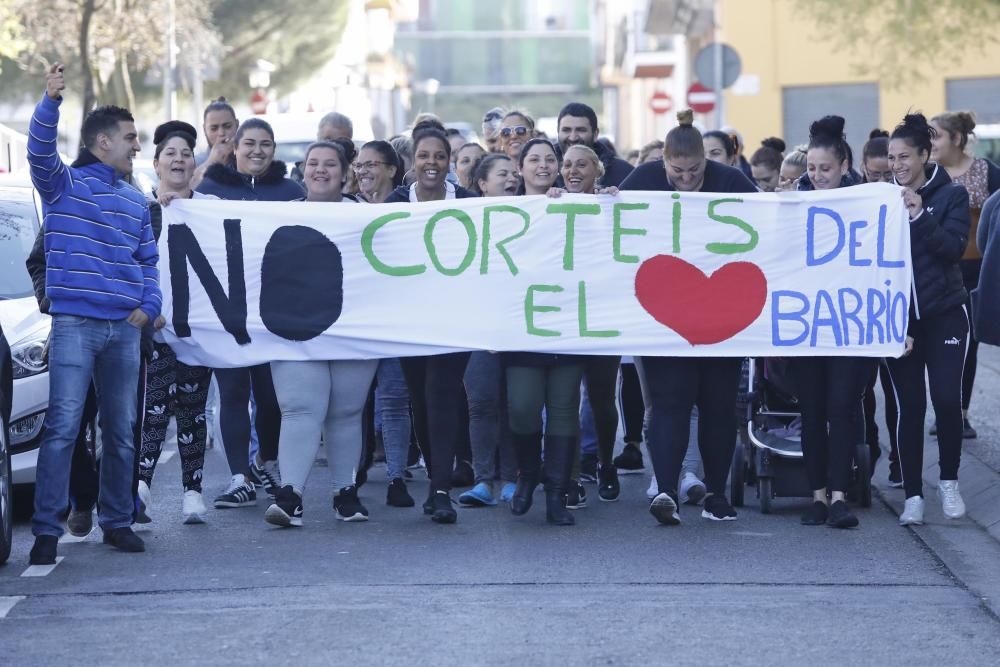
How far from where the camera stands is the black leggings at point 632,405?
10648 mm

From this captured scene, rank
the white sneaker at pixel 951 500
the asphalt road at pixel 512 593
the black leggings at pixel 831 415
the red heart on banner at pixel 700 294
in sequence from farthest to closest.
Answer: the red heart on banner at pixel 700 294 → the white sneaker at pixel 951 500 → the black leggings at pixel 831 415 → the asphalt road at pixel 512 593

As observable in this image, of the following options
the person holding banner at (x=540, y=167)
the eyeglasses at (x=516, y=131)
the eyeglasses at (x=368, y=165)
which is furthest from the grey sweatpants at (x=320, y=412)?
the eyeglasses at (x=516, y=131)

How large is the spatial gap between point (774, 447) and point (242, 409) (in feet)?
8.52

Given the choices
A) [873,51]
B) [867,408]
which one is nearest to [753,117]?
[873,51]

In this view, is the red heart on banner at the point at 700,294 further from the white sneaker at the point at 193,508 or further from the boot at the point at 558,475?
the white sneaker at the point at 193,508

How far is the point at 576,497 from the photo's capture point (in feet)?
29.6

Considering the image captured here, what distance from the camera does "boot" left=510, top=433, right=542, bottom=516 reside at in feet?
28.2

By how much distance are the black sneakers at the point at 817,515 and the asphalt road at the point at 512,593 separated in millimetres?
75

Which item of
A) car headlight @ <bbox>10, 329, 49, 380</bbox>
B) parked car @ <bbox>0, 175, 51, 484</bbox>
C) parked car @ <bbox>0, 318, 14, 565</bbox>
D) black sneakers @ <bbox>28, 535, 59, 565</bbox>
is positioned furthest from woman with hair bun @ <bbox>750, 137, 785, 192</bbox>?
black sneakers @ <bbox>28, 535, 59, 565</bbox>

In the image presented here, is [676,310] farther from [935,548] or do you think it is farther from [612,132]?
[612,132]

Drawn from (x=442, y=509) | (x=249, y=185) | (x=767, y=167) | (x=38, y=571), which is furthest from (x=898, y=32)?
(x=38, y=571)

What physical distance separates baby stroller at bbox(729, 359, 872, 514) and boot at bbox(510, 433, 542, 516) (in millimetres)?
1067

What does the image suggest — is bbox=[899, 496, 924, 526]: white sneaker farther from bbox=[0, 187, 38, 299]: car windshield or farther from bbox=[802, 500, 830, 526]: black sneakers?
bbox=[0, 187, 38, 299]: car windshield

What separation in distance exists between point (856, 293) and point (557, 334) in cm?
145
